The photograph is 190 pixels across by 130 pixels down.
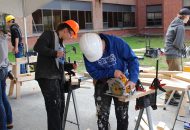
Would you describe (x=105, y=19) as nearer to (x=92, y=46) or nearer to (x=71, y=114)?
(x=71, y=114)

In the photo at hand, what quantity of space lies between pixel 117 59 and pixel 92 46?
37 cm

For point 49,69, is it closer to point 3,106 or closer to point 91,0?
point 3,106

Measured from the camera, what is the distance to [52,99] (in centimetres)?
410

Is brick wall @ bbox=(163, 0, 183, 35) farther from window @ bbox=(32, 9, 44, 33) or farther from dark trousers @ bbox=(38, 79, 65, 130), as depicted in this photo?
dark trousers @ bbox=(38, 79, 65, 130)

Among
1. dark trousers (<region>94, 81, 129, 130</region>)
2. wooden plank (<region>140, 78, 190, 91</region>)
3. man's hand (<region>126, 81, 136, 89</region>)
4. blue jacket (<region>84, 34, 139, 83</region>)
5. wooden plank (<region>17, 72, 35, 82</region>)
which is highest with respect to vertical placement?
blue jacket (<region>84, 34, 139, 83</region>)

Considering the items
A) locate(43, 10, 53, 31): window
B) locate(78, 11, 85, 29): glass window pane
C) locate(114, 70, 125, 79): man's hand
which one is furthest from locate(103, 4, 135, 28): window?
locate(114, 70, 125, 79): man's hand

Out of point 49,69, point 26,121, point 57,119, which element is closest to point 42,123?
point 26,121

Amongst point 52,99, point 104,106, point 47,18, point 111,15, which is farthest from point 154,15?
point 104,106

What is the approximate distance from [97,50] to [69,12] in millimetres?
21528

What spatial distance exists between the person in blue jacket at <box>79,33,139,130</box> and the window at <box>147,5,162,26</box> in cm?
2818

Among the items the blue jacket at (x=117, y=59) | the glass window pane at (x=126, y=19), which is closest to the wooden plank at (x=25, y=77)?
the blue jacket at (x=117, y=59)

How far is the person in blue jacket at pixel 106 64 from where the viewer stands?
3371 millimetres

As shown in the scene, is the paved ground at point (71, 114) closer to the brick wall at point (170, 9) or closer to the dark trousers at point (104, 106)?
the dark trousers at point (104, 106)

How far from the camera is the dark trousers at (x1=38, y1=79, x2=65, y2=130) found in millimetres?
4066
